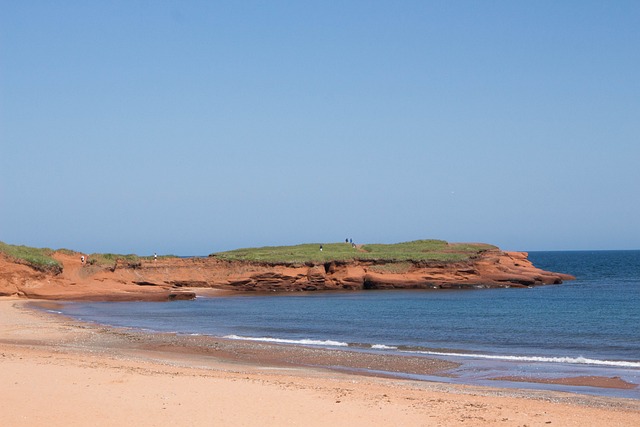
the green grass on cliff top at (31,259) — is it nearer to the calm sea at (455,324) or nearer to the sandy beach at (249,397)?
the calm sea at (455,324)

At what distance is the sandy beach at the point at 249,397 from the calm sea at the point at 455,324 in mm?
3071

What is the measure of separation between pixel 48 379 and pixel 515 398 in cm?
1060

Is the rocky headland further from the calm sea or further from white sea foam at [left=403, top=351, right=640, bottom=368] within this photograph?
white sea foam at [left=403, top=351, right=640, bottom=368]

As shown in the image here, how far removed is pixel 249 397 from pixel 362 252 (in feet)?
183

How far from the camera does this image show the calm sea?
23.0m

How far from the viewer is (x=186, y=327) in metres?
34.7

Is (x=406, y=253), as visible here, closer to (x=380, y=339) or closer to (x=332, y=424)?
(x=380, y=339)

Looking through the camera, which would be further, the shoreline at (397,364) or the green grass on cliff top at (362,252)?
the green grass on cliff top at (362,252)

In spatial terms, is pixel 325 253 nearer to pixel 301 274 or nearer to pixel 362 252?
pixel 362 252

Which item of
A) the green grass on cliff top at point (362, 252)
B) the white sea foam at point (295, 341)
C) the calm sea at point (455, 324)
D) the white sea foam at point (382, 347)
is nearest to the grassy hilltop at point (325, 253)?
the green grass on cliff top at point (362, 252)

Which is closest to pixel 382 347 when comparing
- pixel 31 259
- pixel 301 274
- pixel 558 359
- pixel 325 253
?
pixel 558 359

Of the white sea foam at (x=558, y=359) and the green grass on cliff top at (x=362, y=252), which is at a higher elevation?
the green grass on cliff top at (x=362, y=252)

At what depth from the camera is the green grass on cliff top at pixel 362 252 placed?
66625mm

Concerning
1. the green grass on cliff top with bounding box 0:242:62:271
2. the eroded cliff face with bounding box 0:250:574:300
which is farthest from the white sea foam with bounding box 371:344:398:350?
the eroded cliff face with bounding box 0:250:574:300
